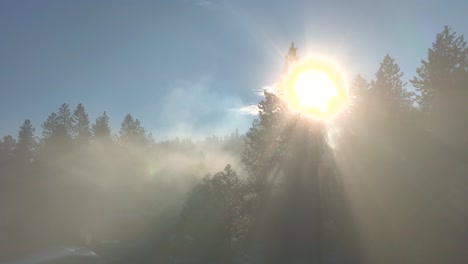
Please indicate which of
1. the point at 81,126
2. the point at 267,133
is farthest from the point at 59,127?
the point at 267,133

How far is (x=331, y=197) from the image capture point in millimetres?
35344

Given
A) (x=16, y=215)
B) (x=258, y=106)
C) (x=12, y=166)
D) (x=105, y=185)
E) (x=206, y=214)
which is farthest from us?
(x=105, y=185)

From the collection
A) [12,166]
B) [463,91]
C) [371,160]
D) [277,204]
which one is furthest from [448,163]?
[12,166]

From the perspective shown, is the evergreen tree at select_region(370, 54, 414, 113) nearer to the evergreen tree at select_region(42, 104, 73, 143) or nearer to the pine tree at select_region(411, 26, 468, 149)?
the pine tree at select_region(411, 26, 468, 149)

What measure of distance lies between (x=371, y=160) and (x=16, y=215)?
1982 inches

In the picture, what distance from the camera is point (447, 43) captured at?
4800cm

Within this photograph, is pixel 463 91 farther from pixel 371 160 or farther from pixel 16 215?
pixel 16 215

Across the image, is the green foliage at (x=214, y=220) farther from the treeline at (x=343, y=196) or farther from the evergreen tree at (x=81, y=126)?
the evergreen tree at (x=81, y=126)

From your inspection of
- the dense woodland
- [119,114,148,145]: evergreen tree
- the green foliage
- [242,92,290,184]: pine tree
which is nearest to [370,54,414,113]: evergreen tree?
the dense woodland

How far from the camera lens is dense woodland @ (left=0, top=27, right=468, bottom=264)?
105ft

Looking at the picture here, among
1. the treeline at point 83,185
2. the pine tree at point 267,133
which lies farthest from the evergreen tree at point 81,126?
the pine tree at point 267,133

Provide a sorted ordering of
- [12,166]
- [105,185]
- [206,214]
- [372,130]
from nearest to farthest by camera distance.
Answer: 1. [206,214]
2. [372,130]
3. [12,166]
4. [105,185]

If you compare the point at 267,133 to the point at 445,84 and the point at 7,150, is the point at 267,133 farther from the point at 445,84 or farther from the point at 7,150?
the point at 7,150

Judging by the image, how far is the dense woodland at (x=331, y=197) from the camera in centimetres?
3209
